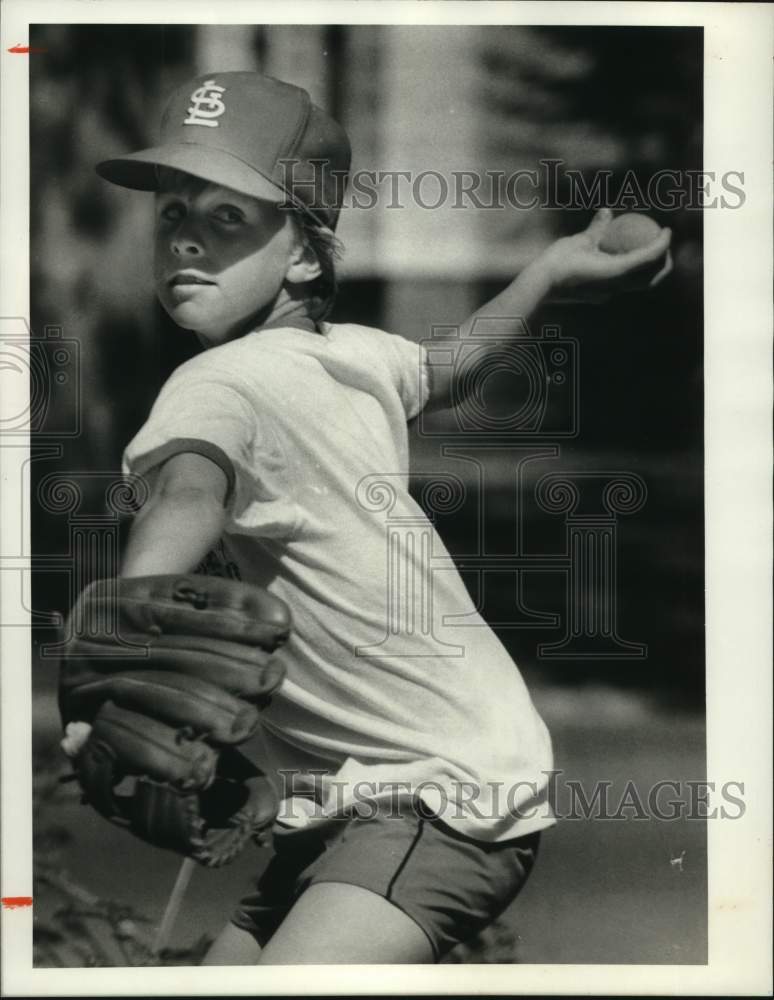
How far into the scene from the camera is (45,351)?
10.7 feet

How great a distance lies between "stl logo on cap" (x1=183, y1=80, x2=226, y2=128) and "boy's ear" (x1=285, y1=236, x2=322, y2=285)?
1.15ft

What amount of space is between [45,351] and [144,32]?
82 centimetres

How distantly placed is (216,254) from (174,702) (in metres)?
1.07

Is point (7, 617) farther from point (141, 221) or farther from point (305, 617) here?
point (141, 221)

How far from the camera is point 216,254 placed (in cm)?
322

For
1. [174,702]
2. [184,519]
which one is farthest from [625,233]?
[174,702]

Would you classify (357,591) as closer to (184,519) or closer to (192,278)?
(184,519)

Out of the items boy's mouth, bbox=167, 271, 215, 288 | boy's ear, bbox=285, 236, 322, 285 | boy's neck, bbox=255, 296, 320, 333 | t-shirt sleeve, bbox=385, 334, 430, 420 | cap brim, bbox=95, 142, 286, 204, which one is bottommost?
t-shirt sleeve, bbox=385, 334, 430, 420

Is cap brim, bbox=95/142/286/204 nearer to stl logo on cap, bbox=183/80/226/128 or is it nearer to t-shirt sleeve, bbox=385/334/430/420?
stl logo on cap, bbox=183/80/226/128

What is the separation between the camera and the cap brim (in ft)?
10.4

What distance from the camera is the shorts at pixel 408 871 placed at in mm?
3143

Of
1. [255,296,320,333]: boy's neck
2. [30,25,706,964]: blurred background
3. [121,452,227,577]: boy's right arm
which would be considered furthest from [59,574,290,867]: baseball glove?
[255,296,320,333]: boy's neck

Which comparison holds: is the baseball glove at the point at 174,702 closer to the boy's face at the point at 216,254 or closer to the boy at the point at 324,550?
the boy at the point at 324,550

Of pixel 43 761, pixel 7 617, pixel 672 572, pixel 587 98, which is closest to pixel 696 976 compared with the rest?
pixel 672 572
